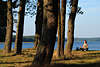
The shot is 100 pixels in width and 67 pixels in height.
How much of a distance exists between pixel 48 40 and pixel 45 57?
79 cm

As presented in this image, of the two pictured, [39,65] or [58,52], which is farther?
[58,52]

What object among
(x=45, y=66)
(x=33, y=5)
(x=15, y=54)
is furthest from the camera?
(x=33, y=5)

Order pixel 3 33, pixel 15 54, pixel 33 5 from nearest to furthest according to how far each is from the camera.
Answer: pixel 15 54
pixel 33 5
pixel 3 33

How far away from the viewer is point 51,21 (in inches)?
456

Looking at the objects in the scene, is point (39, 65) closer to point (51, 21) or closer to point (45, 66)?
point (45, 66)

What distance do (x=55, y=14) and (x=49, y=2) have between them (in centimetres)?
63

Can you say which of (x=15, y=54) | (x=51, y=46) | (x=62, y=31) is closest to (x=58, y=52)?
(x=62, y=31)

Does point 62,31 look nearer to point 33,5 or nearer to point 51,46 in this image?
point 51,46

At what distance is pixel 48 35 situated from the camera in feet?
37.7

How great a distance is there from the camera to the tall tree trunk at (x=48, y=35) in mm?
11484

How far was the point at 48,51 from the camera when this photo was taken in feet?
37.8

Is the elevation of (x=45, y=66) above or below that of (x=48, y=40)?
below

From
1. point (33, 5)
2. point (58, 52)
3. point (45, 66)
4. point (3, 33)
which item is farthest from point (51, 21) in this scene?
point (3, 33)

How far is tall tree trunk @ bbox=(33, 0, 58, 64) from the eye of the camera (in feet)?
37.7
